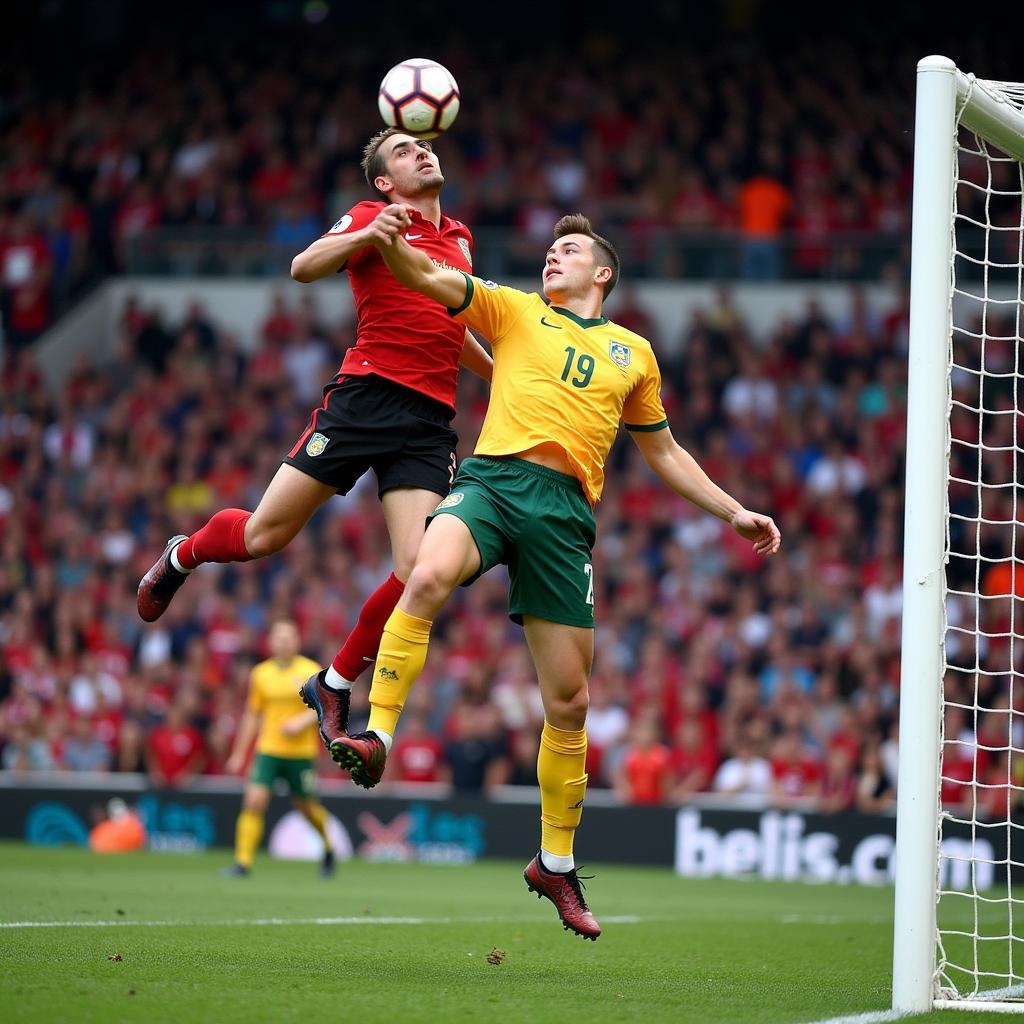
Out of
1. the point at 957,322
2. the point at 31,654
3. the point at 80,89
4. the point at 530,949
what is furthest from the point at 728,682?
the point at 80,89

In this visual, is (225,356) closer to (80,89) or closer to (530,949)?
(80,89)

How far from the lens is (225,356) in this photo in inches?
859

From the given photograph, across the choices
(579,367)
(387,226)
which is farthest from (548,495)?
(387,226)

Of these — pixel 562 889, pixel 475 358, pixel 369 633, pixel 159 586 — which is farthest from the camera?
pixel 159 586

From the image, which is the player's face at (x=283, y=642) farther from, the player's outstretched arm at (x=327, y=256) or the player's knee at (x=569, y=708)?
the player's outstretched arm at (x=327, y=256)

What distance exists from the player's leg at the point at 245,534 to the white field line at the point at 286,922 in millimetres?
1615

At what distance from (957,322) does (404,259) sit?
13614 mm

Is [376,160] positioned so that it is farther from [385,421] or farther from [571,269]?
[385,421]

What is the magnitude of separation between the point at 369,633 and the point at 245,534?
0.68 m

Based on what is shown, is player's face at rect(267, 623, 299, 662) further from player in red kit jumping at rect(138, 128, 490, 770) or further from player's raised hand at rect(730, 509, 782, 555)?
player's raised hand at rect(730, 509, 782, 555)

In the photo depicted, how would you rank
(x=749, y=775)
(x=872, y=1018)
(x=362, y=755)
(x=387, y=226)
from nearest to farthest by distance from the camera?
(x=872, y=1018) → (x=362, y=755) → (x=387, y=226) → (x=749, y=775)

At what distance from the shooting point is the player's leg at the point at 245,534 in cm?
715

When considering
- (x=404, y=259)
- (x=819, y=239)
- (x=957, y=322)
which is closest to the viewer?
(x=404, y=259)

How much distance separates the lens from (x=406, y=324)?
722cm
